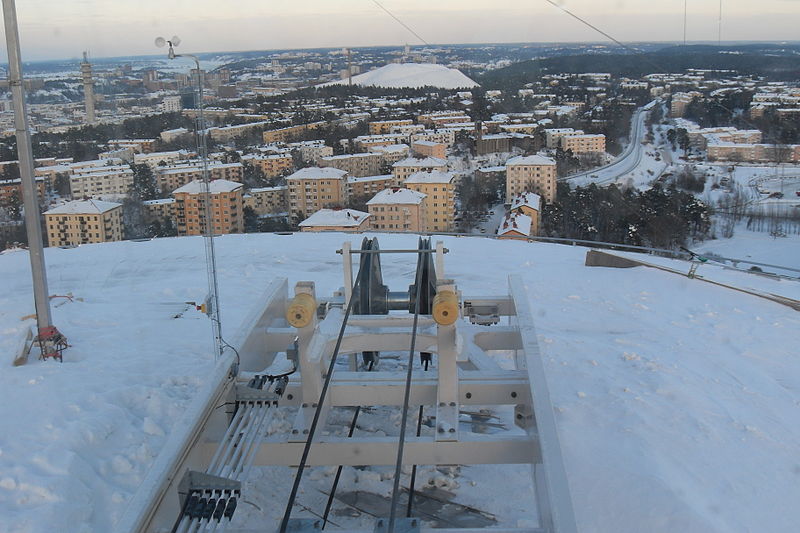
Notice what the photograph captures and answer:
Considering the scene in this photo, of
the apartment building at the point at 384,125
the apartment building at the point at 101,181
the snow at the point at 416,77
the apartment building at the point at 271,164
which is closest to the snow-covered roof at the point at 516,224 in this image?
the apartment building at the point at 271,164

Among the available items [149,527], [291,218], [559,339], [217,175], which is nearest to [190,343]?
[559,339]

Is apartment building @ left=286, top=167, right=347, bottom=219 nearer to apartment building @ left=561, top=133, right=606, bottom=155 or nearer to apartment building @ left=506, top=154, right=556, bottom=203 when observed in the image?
apartment building @ left=506, top=154, right=556, bottom=203

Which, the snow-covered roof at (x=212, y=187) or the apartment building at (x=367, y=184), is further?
the apartment building at (x=367, y=184)

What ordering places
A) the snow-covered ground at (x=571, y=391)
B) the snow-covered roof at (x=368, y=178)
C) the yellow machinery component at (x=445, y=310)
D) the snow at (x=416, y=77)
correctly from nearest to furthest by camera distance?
the yellow machinery component at (x=445, y=310) < the snow-covered ground at (x=571, y=391) < the snow-covered roof at (x=368, y=178) < the snow at (x=416, y=77)

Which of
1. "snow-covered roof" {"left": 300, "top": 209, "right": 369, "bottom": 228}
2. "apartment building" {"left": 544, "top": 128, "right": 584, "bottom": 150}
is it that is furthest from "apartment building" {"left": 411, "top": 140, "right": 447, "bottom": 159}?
"snow-covered roof" {"left": 300, "top": 209, "right": 369, "bottom": 228}

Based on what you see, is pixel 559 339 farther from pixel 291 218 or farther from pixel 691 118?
pixel 691 118

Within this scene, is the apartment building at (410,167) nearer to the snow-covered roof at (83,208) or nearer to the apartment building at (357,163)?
the apartment building at (357,163)

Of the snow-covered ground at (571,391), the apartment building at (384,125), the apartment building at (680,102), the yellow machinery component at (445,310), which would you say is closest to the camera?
the yellow machinery component at (445,310)
